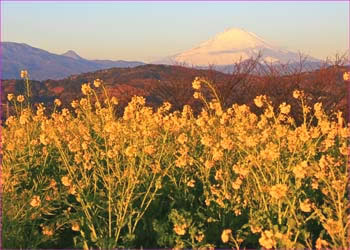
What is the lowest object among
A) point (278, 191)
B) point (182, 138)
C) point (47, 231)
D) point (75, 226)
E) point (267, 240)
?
point (47, 231)

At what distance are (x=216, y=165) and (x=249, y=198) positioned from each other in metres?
1.17

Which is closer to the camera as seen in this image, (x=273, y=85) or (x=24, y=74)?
(x=24, y=74)

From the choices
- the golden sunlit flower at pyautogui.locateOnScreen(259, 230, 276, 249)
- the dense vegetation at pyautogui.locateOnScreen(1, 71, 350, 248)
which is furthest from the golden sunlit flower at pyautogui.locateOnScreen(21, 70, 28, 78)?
the golden sunlit flower at pyautogui.locateOnScreen(259, 230, 276, 249)

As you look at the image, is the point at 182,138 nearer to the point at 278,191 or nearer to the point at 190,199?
the point at 190,199

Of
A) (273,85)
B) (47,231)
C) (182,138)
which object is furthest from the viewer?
(273,85)

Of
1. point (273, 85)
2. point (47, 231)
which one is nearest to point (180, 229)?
point (47, 231)

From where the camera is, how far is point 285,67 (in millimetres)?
20016

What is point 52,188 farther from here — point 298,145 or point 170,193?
point 298,145

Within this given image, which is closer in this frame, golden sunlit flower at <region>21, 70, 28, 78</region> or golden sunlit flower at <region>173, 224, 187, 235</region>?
golden sunlit flower at <region>173, 224, 187, 235</region>

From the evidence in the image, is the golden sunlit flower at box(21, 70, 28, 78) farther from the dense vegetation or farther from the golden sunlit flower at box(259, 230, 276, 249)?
the golden sunlit flower at box(259, 230, 276, 249)

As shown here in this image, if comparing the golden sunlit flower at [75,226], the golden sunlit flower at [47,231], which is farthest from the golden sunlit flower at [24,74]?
the golden sunlit flower at [75,226]

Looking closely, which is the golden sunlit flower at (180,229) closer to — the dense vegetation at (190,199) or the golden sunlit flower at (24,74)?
the dense vegetation at (190,199)

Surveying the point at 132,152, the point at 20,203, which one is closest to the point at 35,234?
the point at 20,203

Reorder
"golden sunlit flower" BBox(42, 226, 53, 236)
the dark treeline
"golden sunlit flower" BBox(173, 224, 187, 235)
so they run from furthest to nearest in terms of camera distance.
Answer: the dark treeline → "golden sunlit flower" BBox(42, 226, 53, 236) → "golden sunlit flower" BBox(173, 224, 187, 235)
